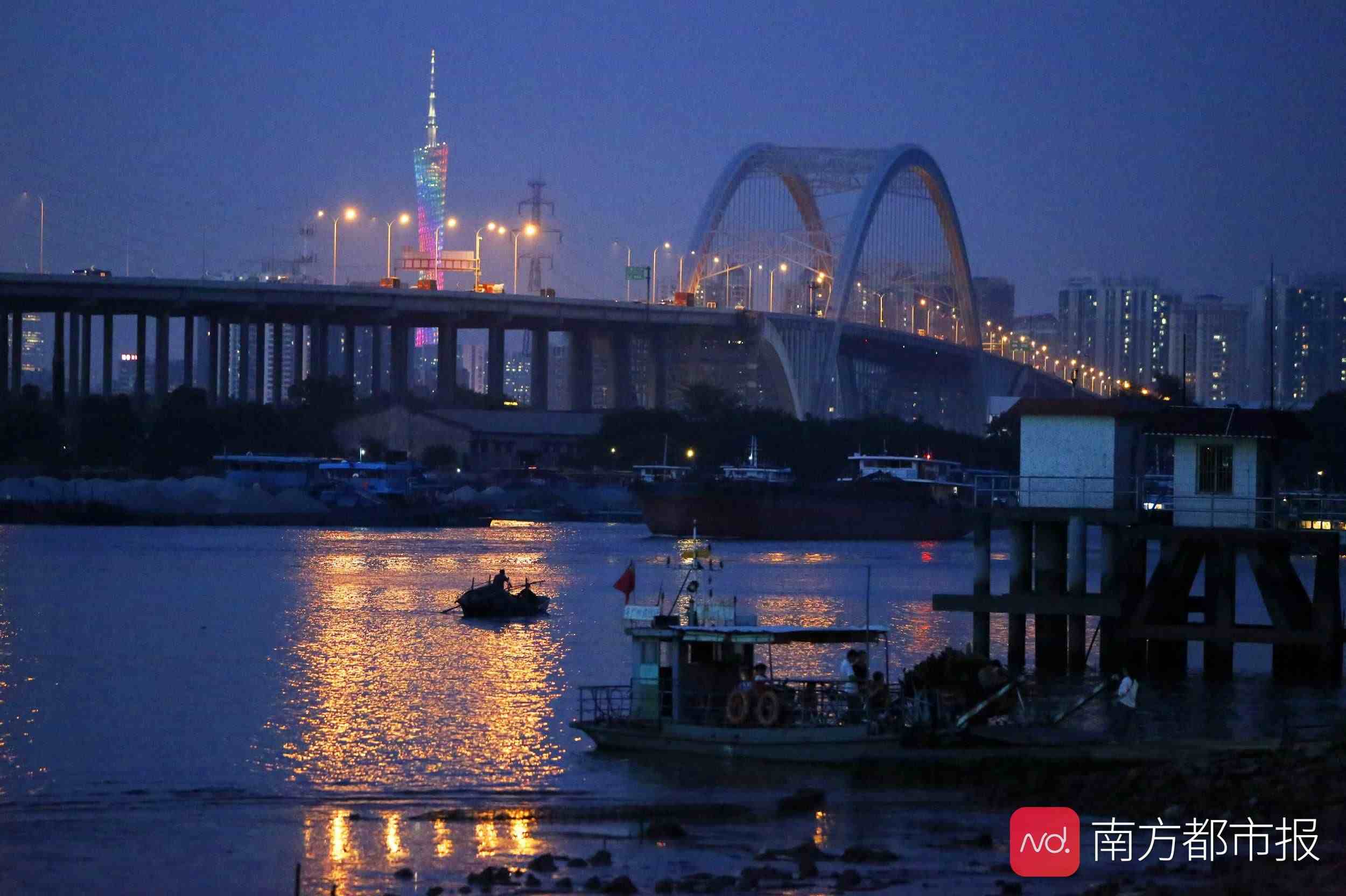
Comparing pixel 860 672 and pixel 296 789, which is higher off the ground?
pixel 860 672

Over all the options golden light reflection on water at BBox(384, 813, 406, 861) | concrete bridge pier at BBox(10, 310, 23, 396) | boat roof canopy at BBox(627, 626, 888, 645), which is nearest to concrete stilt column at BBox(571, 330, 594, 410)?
concrete bridge pier at BBox(10, 310, 23, 396)

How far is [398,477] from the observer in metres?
114

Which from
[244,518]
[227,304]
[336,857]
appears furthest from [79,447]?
[336,857]

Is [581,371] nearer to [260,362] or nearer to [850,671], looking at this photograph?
[260,362]

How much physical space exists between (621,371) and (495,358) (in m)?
9.69

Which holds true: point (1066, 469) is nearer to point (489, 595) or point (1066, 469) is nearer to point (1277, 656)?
point (1277, 656)

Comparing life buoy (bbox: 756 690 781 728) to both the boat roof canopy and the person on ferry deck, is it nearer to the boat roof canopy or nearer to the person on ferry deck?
the boat roof canopy

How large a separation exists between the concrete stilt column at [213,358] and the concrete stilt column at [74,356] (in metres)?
8.48

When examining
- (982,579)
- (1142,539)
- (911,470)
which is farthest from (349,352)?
(1142,539)

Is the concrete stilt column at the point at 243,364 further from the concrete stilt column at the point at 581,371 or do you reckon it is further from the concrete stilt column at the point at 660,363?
the concrete stilt column at the point at 660,363

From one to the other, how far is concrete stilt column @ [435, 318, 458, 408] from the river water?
75.0m

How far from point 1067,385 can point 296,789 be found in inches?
6304

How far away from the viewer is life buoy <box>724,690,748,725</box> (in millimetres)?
23047

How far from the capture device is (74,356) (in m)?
128
